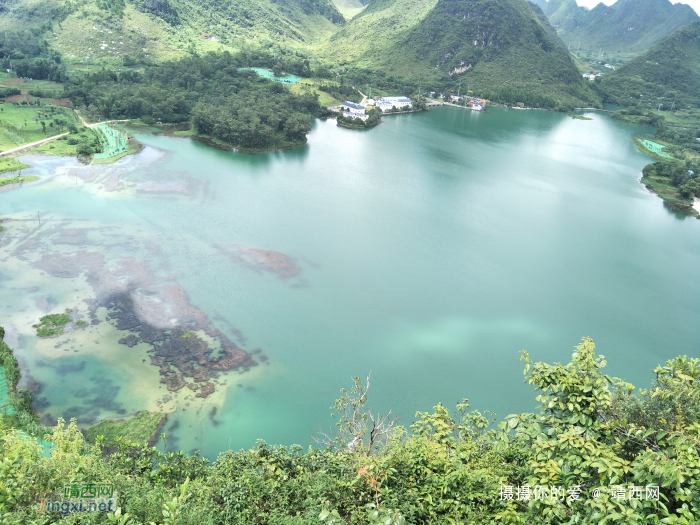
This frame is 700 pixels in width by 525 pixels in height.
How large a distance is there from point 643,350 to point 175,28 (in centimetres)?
7852

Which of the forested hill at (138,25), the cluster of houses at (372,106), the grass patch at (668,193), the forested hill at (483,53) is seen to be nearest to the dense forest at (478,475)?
the grass patch at (668,193)

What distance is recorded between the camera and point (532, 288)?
2023cm

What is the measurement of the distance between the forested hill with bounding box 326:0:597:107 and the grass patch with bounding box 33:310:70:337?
209 ft

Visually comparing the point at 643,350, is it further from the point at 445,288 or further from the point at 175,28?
the point at 175,28

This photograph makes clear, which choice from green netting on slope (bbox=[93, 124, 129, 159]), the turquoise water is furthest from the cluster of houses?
green netting on slope (bbox=[93, 124, 129, 159])

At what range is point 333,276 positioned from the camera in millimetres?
20266

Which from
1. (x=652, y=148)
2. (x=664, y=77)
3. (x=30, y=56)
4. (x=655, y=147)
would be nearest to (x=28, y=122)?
(x=30, y=56)

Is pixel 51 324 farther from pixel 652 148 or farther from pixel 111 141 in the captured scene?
pixel 652 148

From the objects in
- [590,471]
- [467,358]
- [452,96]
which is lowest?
[467,358]

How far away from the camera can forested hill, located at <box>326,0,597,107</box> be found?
6919 centimetres

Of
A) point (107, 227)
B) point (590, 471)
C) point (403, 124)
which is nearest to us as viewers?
point (590, 471)

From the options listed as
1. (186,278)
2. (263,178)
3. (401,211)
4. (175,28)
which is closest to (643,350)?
(401,211)

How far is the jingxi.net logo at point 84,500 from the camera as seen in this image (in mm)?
5227

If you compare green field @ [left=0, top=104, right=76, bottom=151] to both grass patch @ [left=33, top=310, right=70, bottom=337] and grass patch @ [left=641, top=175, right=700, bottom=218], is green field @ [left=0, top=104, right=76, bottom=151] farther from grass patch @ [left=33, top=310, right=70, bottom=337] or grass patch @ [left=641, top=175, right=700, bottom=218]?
grass patch @ [left=641, top=175, right=700, bottom=218]
